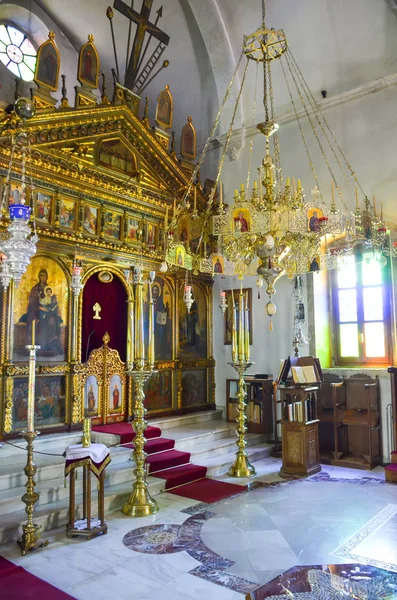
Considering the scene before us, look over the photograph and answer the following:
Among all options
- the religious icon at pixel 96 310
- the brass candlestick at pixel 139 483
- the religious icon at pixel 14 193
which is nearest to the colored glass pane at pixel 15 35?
the religious icon at pixel 14 193

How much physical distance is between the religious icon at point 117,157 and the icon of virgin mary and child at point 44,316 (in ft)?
7.95

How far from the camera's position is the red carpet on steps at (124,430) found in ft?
23.5

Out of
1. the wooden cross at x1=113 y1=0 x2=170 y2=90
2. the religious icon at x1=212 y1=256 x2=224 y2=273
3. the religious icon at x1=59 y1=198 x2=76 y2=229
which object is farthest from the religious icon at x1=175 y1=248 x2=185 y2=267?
the wooden cross at x1=113 y1=0 x2=170 y2=90

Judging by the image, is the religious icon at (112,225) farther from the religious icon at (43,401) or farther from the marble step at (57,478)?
the marble step at (57,478)

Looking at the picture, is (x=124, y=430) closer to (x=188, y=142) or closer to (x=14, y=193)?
(x=14, y=193)

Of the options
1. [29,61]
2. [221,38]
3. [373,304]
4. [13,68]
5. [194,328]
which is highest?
[221,38]

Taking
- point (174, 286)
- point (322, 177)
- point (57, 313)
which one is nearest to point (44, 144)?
point (57, 313)

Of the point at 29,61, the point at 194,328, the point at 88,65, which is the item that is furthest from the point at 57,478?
the point at 29,61

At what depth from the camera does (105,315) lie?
27.1 ft

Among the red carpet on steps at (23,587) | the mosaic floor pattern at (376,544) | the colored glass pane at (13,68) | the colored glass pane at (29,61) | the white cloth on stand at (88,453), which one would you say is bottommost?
the mosaic floor pattern at (376,544)

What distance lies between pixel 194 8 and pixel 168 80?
5.30 ft

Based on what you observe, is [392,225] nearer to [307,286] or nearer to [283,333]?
[307,286]

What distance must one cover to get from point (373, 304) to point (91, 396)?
17.5ft

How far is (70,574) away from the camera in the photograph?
3.72 m
